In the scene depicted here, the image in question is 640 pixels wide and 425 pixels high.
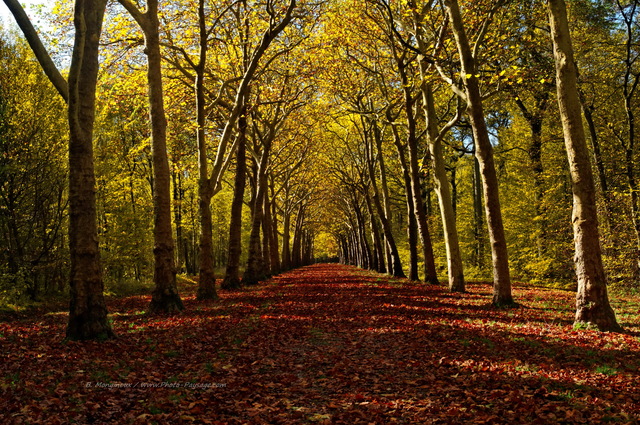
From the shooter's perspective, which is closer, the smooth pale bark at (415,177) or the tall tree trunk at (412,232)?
the smooth pale bark at (415,177)

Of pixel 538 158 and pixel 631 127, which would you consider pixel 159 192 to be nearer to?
pixel 631 127

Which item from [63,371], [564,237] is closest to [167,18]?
[63,371]

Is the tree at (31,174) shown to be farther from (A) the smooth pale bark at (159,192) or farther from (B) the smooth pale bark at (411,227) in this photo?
(B) the smooth pale bark at (411,227)

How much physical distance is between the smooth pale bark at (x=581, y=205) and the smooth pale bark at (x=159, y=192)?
10.6 metres

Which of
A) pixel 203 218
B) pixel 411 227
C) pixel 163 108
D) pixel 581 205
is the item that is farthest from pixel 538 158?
pixel 163 108

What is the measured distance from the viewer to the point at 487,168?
12.6 m

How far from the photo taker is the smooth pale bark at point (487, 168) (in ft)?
41.2

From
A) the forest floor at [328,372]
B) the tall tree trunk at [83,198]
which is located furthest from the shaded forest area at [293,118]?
the forest floor at [328,372]

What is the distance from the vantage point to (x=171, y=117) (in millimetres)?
20234

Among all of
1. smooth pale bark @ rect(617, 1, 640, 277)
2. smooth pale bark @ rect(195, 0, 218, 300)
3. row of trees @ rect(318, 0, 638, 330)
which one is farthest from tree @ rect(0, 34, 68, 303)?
smooth pale bark @ rect(617, 1, 640, 277)

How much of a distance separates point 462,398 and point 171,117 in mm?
18539

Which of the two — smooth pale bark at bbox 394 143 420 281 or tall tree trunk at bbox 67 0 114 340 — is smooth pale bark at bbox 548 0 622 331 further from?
smooth pale bark at bbox 394 143 420 281

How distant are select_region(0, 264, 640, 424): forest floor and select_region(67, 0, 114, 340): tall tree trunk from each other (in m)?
0.54

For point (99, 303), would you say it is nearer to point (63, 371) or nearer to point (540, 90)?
point (63, 371)
